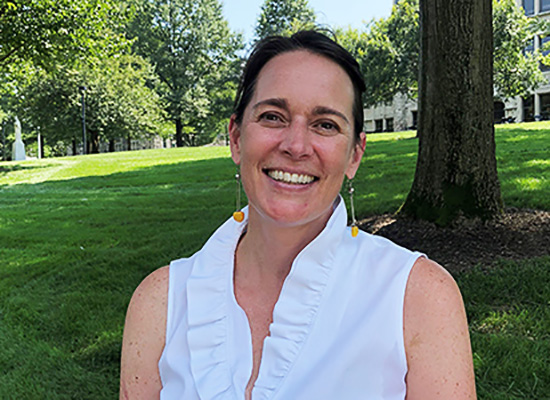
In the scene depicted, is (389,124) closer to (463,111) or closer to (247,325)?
(463,111)

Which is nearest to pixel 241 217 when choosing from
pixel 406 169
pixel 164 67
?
pixel 406 169

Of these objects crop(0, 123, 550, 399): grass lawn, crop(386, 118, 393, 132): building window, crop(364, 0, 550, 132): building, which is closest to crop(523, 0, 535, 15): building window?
crop(364, 0, 550, 132): building

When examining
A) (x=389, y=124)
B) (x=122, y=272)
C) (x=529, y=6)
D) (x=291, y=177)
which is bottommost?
(x=122, y=272)

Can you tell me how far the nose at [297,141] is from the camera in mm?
1846

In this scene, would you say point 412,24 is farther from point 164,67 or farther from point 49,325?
point 49,325

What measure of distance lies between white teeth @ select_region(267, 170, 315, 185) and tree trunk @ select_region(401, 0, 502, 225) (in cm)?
432

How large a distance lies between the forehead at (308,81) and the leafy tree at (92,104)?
3591 centimetres

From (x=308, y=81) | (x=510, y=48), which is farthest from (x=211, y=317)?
(x=510, y=48)

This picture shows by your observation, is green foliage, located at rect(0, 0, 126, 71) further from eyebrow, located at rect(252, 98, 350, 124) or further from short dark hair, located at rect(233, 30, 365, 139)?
eyebrow, located at rect(252, 98, 350, 124)

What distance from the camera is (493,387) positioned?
335 centimetres

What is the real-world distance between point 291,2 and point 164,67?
14401 mm

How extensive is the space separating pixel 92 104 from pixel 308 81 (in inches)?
1505

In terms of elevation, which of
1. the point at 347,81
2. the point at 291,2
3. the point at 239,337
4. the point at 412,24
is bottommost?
the point at 239,337

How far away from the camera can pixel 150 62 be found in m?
47.3
